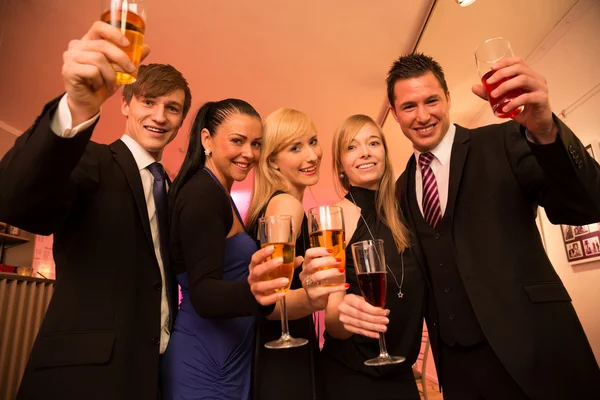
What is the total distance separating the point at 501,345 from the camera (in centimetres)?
156

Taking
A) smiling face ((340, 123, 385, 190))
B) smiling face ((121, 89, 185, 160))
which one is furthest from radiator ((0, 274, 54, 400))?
smiling face ((340, 123, 385, 190))

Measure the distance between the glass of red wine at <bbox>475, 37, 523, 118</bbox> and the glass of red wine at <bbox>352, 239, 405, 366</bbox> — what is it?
57cm

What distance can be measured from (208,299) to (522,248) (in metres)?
1.31

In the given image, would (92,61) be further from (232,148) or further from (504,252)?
(504,252)

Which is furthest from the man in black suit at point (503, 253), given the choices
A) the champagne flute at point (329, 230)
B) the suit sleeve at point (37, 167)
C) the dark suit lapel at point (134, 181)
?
the suit sleeve at point (37, 167)

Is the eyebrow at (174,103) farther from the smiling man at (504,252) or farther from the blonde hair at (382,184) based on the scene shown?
the smiling man at (504,252)

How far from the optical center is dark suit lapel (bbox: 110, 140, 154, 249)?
1462 mm

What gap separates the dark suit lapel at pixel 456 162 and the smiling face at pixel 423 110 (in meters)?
0.15

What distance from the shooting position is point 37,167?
96cm

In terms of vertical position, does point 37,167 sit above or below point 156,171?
below

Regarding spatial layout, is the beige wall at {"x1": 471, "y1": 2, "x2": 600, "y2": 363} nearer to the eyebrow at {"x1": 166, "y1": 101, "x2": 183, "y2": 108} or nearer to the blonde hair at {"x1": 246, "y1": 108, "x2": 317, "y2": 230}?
the blonde hair at {"x1": 246, "y1": 108, "x2": 317, "y2": 230}

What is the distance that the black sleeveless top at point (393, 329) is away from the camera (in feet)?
5.56

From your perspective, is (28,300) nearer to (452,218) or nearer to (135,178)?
(135,178)

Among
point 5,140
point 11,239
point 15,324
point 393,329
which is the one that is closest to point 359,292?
point 393,329
